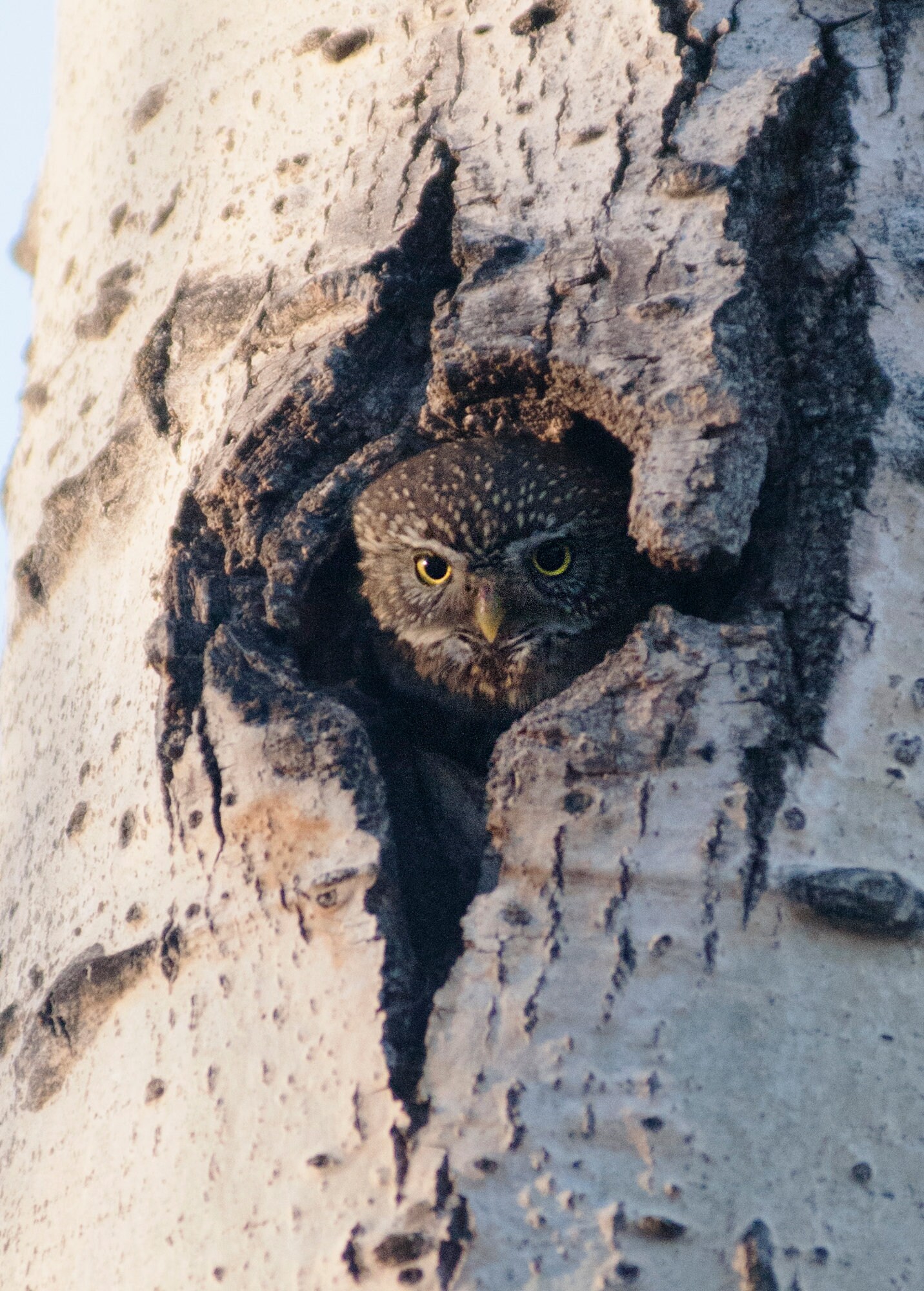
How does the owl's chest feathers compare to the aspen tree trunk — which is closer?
the aspen tree trunk

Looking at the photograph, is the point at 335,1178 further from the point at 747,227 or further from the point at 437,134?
the point at 437,134

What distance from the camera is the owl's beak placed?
3229mm

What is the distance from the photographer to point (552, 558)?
10.8 feet

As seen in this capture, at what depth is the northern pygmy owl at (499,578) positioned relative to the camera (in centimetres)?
311

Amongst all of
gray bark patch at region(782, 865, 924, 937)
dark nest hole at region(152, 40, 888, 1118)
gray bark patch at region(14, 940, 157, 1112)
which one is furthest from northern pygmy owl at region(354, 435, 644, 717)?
gray bark patch at region(782, 865, 924, 937)

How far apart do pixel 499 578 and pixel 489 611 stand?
102 mm

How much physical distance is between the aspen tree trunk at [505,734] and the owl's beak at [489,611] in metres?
0.54

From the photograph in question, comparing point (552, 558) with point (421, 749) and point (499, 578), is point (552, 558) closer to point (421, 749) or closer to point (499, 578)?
point (499, 578)

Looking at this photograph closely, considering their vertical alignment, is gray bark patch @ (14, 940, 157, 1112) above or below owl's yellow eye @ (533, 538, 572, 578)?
below

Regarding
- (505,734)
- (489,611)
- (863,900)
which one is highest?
(489,611)

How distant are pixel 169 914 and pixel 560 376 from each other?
1.14 m

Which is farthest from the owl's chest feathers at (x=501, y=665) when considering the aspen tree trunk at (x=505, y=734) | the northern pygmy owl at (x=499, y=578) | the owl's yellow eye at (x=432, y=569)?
the aspen tree trunk at (x=505, y=734)

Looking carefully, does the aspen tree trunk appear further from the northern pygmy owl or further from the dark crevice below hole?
the northern pygmy owl

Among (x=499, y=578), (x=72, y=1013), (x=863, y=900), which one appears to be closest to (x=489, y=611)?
(x=499, y=578)
